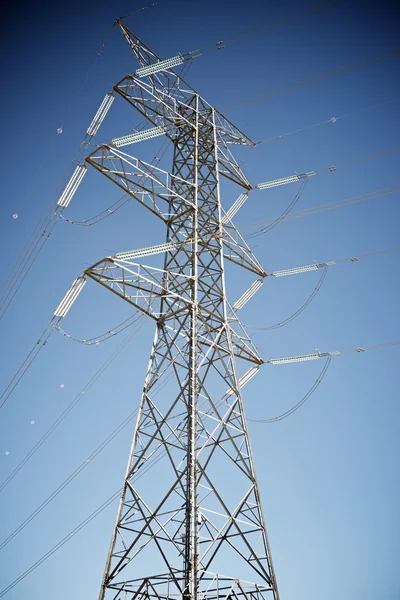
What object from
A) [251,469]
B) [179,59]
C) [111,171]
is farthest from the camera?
[179,59]

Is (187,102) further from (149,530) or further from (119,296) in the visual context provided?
(149,530)

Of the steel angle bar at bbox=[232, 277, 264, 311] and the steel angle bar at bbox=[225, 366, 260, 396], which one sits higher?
the steel angle bar at bbox=[232, 277, 264, 311]

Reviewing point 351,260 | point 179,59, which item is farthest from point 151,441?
point 179,59

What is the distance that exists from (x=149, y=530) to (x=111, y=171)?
11.7 meters

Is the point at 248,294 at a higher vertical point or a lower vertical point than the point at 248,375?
higher

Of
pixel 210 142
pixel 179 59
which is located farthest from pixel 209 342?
pixel 179 59

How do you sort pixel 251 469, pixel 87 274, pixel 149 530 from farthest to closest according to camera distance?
pixel 87 274, pixel 251 469, pixel 149 530

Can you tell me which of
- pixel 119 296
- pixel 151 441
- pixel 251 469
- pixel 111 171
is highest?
pixel 111 171

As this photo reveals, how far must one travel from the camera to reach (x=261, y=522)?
10.3 metres

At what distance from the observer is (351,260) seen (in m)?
17.5

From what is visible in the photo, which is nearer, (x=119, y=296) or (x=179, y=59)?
(x=119, y=296)

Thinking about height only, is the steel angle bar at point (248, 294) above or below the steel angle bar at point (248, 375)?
above

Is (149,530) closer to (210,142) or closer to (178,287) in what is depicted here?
(178,287)

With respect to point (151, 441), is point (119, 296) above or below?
above
